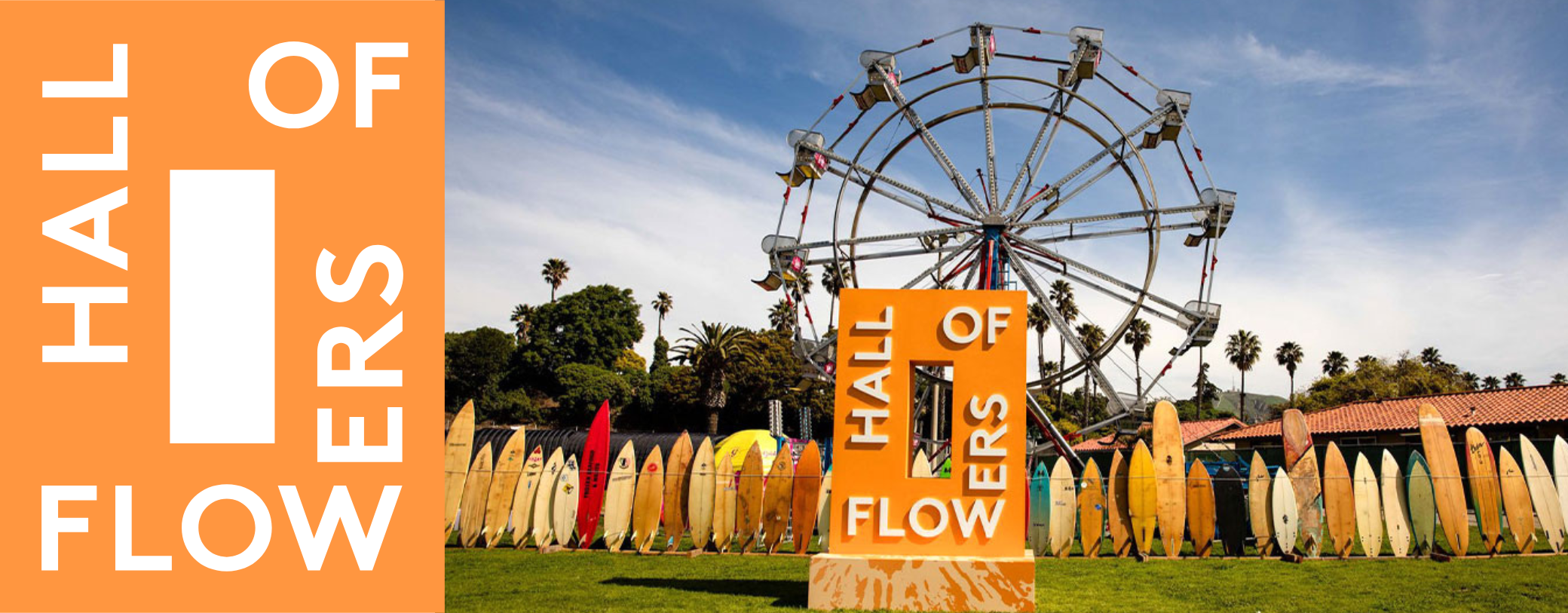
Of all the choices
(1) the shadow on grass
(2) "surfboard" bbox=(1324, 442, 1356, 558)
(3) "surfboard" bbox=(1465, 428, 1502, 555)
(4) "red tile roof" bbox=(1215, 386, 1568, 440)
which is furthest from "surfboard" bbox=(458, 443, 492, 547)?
(4) "red tile roof" bbox=(1215, 386, 1568, 440)

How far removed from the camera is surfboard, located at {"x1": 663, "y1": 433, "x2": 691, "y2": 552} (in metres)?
13.3

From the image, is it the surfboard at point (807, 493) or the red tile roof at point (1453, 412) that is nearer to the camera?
the surfboard at point (807, 493)

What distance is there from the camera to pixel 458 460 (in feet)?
45.7

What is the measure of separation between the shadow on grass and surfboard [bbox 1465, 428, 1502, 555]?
31.1ft

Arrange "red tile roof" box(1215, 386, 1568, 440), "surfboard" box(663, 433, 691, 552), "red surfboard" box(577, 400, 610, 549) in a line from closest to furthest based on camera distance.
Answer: "surfboard" box(663, 433, 691, 552)
"red surfboard" box(577, 400, 610, 549)
"red tile roof" box(1215, 386, 1568, 440)

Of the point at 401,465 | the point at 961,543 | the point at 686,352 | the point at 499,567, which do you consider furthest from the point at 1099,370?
the point at 686,352

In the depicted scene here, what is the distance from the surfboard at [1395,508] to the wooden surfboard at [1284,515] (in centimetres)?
118

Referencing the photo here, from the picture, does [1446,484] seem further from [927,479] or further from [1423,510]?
[927,479]

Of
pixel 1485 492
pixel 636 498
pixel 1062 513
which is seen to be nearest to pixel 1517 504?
pixel 1485 492

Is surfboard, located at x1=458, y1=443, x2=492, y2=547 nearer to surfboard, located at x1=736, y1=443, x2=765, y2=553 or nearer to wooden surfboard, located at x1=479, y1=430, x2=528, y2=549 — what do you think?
wooden surfboard, located at x1=479, y1=430, x2=528, y2=549

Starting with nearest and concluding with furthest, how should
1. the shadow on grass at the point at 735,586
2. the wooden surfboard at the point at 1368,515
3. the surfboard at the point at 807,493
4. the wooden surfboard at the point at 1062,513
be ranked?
the shadow on grass at the point at 735,586
the wooden surfboard at the point at 1368,515
the wooden surfboard at the point at 1062,513
the surfboard at the point at 807,493

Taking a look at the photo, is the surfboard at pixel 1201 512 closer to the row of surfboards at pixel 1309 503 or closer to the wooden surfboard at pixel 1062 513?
the row of surfboards at pixel 1309 503

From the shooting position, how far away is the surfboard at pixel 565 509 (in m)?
13.5

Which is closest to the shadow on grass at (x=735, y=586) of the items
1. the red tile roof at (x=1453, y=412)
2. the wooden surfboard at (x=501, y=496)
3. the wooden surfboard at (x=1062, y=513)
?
the wooden surfboard at (x=501, y=496)
